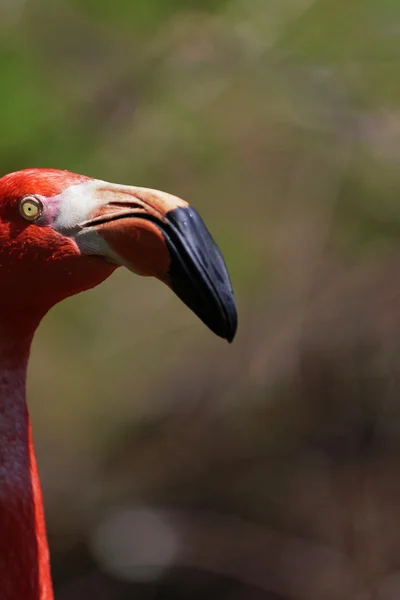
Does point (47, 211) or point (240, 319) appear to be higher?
point (47, 211)

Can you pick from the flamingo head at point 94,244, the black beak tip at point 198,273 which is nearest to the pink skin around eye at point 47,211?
the flamingo head at point 94,244

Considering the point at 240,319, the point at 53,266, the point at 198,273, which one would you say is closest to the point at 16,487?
the point at 53,266

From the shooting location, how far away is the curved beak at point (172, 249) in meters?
1.24

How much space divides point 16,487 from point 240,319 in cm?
288

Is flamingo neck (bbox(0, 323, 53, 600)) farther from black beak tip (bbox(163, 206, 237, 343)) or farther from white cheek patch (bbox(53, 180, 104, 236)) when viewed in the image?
black beak tip (bbox(163, 206, 237, 343))

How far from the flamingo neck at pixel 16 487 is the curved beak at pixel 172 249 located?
9.9 inches

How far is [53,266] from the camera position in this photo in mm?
1328

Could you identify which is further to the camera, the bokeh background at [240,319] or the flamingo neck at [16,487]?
the bokeh background at [240,319]

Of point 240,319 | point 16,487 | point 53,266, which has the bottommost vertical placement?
point 240,319

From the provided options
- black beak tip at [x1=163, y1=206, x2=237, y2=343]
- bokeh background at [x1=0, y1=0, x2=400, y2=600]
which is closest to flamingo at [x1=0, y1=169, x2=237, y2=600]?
black beak tip at [x1=163, y1=206, x2=237, y2=343]

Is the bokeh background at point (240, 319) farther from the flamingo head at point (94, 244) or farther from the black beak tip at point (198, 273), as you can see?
the black beak tip at point (198, 273)

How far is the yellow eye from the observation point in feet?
4.37

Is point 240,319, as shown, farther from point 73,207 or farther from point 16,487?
point 73,207

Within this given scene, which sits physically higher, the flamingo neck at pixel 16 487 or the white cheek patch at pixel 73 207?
the white cheek patch at pixel 73 207
